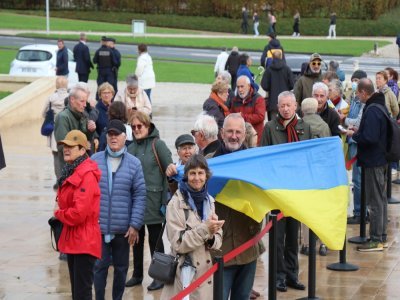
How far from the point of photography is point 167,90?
32406 mm

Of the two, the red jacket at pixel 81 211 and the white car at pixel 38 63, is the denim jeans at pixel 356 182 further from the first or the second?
the white car at pixel 38 63

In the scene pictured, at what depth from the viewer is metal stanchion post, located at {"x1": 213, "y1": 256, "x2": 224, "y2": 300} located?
24.9 feet

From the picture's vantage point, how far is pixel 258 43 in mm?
57969

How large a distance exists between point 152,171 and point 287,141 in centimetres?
150

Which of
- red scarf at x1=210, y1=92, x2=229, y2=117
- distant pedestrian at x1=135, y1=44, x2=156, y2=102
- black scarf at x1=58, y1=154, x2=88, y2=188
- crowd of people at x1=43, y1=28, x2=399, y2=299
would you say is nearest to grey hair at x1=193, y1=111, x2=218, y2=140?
crowd of people at x1=43, y1=28, x2=399, y2=299

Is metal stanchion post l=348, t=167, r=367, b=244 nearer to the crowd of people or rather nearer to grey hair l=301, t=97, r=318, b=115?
the crowd of people

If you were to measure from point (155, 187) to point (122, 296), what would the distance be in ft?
3.83

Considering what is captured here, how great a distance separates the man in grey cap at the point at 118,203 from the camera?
9672 mm

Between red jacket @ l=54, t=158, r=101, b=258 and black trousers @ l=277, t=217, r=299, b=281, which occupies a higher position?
red jacket @ l=54, t=158, r=101, b=258

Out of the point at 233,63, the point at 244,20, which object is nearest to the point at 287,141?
the point at 233,63

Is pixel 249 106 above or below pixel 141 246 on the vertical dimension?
above

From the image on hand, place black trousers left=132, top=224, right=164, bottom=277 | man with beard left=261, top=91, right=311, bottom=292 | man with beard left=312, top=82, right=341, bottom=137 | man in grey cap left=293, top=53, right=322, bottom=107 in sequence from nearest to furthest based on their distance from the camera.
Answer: black trousers left=132, top=224, right=164, bottom=277 < man with beard left=261, top=91, right=311, bottom=292 < man with beard left=312, top=82, right=341, bottom=137 < man in grey cap left=293, top=53, right=322, bottom=107

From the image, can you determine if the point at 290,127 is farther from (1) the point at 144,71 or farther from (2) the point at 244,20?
(2) the point at 244,20

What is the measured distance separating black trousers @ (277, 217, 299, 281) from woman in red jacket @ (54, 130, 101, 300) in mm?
2447
